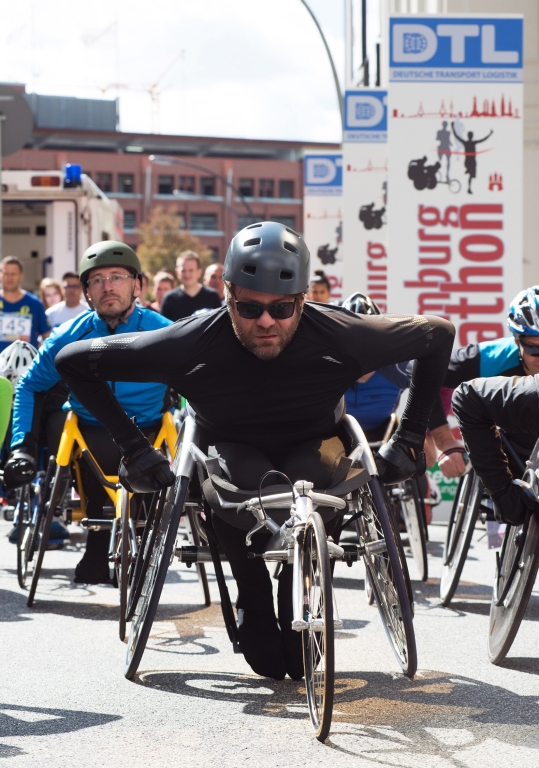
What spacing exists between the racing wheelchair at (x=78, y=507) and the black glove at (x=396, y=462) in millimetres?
1684

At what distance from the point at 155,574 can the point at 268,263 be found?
130 centimetres

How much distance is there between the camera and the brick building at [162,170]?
94625 mm

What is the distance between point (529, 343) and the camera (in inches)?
242

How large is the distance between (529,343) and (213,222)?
3604 inches

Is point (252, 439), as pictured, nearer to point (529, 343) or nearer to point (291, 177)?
point (529, 343)

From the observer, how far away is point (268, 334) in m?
4.86

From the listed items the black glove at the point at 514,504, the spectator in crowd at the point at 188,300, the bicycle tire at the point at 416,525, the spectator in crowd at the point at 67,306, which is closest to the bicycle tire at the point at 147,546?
the black glove at the point at 514,504

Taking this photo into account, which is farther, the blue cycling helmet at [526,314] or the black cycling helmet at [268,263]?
the blue cycling helmet at [526,314]

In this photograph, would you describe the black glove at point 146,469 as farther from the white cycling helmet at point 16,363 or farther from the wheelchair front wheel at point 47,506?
the white cycling helmet at point 16,363

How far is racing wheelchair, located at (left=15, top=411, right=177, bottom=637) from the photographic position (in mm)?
6539

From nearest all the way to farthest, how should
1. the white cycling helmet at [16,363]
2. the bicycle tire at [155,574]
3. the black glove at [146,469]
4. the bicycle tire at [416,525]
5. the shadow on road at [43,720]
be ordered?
1. the shadow on road at [43,720]
2. the bicycle tire at [155,574]
3. the black glove at [146,469]
4. the bicycle tire at [416,525]
5. the white cycling helmet at [16,363]

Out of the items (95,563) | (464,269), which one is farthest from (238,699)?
(464,269)

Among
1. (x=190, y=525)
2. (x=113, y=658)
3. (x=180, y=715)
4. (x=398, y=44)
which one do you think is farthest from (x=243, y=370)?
(x=398, y=44)

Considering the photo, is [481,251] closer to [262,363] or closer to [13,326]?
[13,326]
